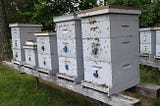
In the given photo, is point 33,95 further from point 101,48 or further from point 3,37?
point 3,37

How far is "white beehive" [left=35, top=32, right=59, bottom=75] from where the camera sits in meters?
3.65

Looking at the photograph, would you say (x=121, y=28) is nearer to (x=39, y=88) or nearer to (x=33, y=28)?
(x=33, y=28)

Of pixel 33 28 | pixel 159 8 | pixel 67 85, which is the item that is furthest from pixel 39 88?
pixel 159 8

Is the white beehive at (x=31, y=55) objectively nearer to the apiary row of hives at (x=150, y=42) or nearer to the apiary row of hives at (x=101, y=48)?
the apiary row of hives at (x=101, y=48)

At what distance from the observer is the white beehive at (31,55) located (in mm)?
4254

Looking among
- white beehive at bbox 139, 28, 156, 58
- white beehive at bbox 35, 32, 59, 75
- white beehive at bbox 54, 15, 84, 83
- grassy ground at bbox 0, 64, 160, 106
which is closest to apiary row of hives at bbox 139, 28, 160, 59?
white beehive at bbox 139, 28, 156, 58

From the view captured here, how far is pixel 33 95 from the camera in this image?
5.11m

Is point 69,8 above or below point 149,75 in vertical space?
above

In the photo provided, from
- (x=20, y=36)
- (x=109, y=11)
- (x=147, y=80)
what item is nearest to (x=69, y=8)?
(x=147, y=80)

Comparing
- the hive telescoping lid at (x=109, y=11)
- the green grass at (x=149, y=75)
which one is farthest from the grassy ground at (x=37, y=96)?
the hive telescoping lid at (x=109, y=11)

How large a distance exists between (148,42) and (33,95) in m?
3.85

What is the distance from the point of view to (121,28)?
2557 millimetres

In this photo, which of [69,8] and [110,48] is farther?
[69,8]

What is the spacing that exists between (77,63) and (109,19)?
92 cm
